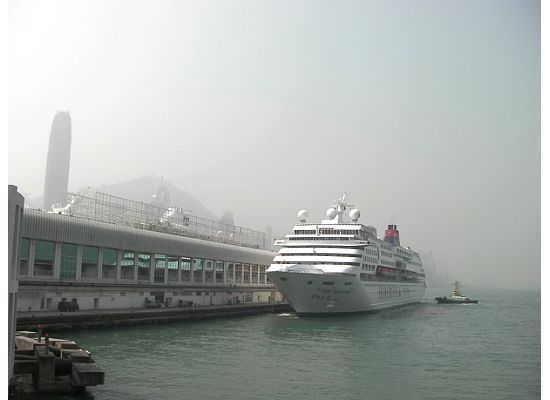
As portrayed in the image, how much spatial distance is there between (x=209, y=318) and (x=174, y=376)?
26017mm

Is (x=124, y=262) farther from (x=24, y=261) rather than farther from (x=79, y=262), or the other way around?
(x=24, y=261)

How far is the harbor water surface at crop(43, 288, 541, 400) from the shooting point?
59.6ft

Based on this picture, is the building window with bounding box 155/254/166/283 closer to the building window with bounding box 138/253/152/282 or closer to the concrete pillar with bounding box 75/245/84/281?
the building window with bounding box 138/253/152/282

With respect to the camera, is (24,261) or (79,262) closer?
(24,261)

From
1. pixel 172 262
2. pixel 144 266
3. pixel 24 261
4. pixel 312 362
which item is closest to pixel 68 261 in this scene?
pixel 24 261

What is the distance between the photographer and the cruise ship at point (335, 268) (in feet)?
148

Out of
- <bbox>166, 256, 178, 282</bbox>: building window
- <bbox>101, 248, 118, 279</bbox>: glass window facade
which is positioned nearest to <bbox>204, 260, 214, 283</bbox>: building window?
<bbox>166, 256, 178, 282</bbox>: building window

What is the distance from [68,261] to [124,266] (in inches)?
243

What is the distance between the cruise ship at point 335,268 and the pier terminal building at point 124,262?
8993 millimetres

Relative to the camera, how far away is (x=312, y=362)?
2384cm

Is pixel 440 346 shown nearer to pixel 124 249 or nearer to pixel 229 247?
pixel 124 249

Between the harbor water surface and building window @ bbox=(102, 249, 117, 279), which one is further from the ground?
building window @ bbox=(102, 249, 117, 279)

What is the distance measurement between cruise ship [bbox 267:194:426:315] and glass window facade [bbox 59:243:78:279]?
15202mm

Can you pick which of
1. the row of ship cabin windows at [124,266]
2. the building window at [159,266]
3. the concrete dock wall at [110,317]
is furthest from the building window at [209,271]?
the building window at [159,266]
